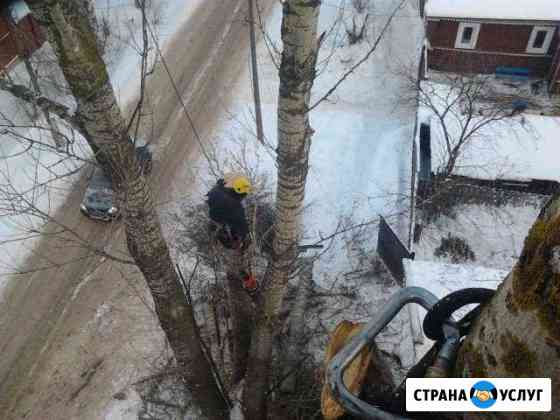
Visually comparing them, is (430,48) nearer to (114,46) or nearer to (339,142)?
(339,142)

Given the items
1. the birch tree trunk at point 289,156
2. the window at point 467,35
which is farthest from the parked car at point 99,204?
the window at point 467,35

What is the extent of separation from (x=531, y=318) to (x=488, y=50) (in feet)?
48.7

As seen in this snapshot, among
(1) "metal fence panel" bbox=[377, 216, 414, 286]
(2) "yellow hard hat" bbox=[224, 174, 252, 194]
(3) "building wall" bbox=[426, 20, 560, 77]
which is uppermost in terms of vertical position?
(3) "building wall" bbox=[426, 20, 560, 77]

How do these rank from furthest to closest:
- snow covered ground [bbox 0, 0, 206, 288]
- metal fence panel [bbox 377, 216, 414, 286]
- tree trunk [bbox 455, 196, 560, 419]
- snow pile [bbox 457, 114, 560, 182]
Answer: snow covered ground [bbox 0, 0, 206, 288]
snow pile [bbox 457, 114, 560, 182]
metal fence panel [bbox 377, 216, 414, 286]
tree trunk [bbox 455, 196, 560, 419]

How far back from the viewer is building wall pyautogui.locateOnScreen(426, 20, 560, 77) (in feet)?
44.6

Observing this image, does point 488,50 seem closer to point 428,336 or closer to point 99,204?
point 99,204

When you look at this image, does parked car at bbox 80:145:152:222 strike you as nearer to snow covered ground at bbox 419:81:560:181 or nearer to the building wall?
snow covered ground at bbox 419:81:560:181

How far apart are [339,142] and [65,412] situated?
Answer: 8.05 m

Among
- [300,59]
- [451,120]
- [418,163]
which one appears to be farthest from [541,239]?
[451,120]

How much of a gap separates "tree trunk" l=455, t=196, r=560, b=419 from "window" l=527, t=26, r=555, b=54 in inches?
577

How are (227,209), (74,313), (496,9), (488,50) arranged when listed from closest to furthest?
(227,209) < (74,313) < (496,9) < (488,50)

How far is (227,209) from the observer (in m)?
6.60

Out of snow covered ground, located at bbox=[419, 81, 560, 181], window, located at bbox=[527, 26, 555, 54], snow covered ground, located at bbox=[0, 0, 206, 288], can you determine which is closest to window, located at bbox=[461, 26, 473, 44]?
window, located at bbox=[527, 26, 555, 54]
